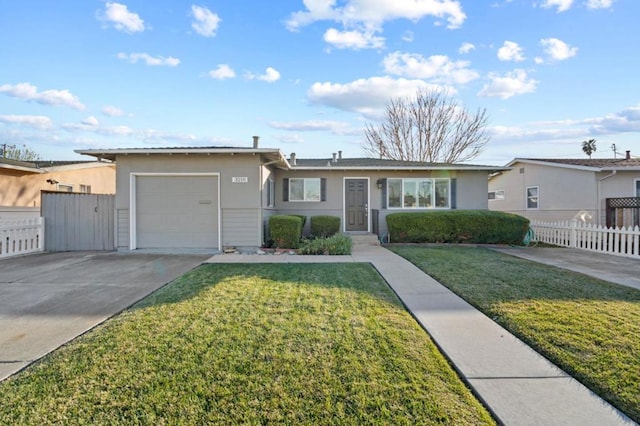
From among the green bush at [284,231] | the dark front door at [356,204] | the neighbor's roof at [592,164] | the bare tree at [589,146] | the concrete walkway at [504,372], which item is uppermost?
the bare tree at [589,146]

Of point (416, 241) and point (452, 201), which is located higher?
point (452, 201)

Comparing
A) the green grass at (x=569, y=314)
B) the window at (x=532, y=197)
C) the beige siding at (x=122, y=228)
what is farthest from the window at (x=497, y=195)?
the beige siding at (x=122, y=228)

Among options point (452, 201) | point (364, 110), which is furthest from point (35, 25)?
point (364, 110)

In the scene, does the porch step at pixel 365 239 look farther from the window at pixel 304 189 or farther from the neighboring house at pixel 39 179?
the neighboring house at pixel 39 179

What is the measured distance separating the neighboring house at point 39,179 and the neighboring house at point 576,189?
1749 centimetres

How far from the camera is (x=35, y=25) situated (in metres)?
9.30

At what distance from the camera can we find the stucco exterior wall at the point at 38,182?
10898 mm

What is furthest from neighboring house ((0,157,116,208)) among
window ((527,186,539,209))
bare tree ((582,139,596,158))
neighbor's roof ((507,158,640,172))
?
bare tree ((582,139,596,158))

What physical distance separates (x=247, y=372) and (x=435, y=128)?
24.9m

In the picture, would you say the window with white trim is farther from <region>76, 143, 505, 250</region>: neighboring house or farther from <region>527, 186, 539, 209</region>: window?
<region>527, 186, 539, 209</region>: window

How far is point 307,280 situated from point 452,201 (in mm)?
8929

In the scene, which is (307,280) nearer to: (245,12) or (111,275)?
(111,275)

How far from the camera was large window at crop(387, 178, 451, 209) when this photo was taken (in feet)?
42.2

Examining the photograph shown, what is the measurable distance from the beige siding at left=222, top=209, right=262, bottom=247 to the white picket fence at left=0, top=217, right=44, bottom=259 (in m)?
5.54
